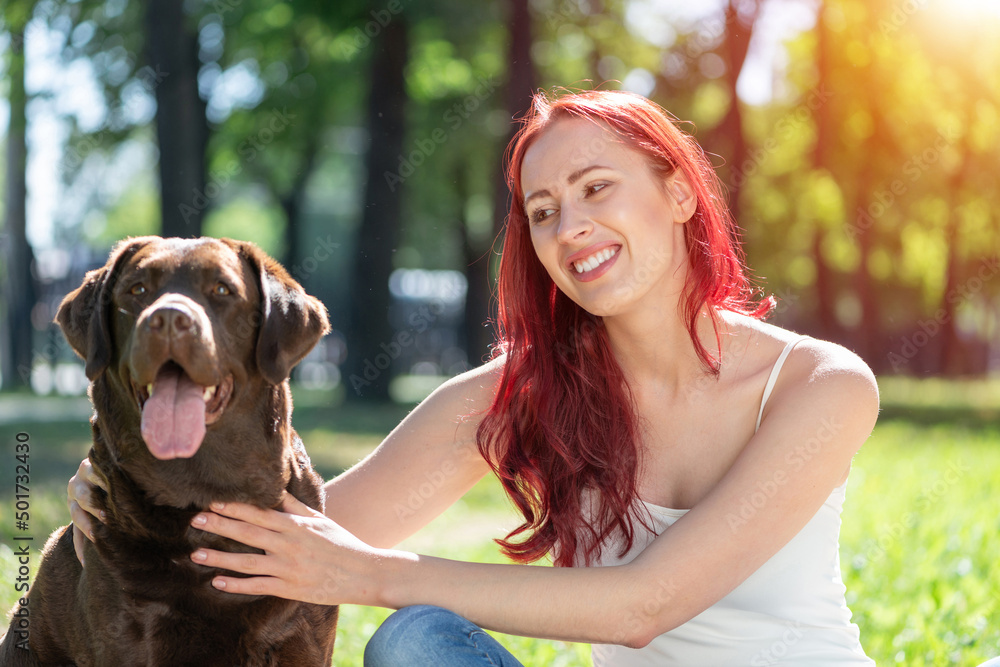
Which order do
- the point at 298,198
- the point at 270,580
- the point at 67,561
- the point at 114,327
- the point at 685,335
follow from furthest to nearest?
the point at 298,198 < the point at 685,335 < the point at 67,561 < the point at 114,327 < the point at 270,580

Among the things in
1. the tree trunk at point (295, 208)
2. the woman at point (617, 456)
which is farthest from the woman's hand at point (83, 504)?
the tree trunk at point (295, 208)

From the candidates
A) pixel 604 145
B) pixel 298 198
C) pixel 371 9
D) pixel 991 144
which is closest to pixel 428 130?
pixel 371 9

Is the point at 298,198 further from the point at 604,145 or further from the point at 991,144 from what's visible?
the point at 604,145

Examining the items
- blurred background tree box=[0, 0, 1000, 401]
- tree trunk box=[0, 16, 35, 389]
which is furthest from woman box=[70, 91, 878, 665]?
tree trunk box=[0, 16, 35, 389]

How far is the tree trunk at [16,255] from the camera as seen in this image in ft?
48.2

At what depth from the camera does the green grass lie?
14.5 ft

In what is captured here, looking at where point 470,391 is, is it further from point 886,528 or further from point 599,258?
point 886,528

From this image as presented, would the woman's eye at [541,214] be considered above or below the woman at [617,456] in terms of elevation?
above

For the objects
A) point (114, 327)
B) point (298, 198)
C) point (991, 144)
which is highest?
point (114, 327)

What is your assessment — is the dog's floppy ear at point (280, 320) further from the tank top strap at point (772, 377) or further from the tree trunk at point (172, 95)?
the tree trunk at point (172, 95)

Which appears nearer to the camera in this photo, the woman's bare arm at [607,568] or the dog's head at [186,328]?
the dog's head at [186,328]

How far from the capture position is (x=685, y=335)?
10.3ft

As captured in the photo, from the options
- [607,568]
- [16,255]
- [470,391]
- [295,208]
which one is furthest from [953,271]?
[607,568]

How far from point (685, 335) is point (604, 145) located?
71 centimetres
